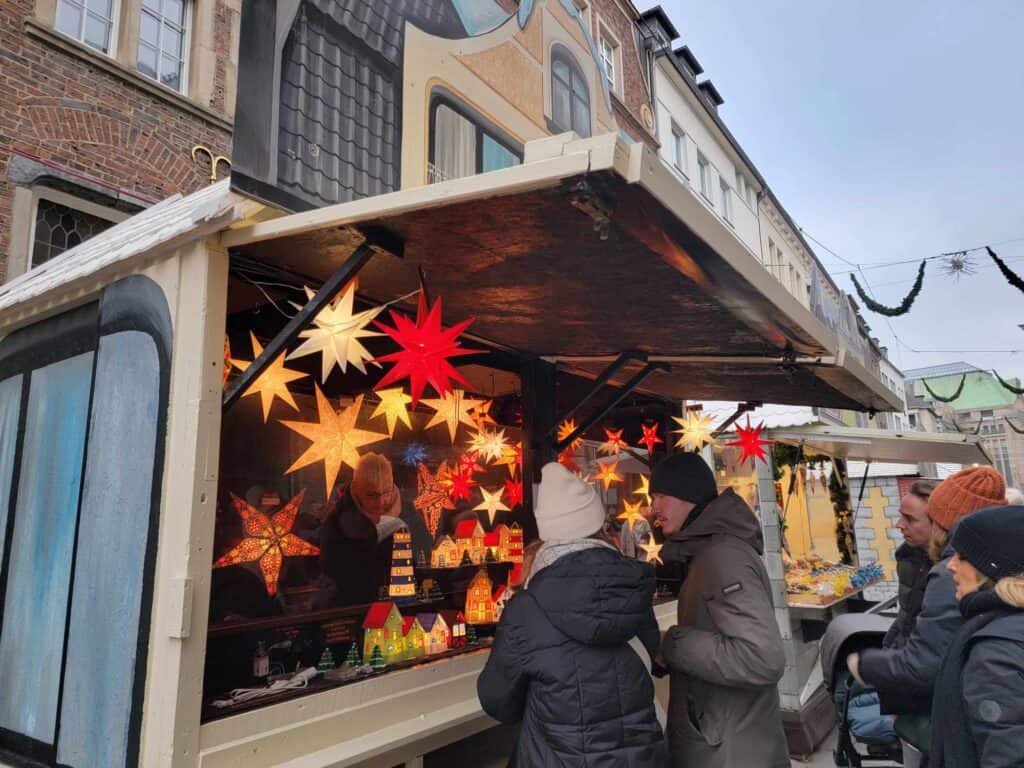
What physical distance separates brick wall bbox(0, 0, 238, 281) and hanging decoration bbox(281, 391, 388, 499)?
4.12 metres

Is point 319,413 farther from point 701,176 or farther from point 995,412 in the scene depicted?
point 995,412

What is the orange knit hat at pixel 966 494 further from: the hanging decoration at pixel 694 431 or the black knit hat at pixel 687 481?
the hanging decoration at pixel 694 431

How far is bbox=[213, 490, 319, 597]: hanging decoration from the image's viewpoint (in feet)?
14.7

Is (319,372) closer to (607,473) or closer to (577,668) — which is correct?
(577,668)

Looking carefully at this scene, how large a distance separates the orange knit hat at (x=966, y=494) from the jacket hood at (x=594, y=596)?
1675 millimetres

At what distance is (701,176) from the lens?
18750 millimetres

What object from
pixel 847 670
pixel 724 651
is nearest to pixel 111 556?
pixel 724 651

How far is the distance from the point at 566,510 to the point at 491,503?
357 centimetres

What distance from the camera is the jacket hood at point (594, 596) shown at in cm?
225

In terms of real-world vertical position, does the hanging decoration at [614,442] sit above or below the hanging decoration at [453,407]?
below

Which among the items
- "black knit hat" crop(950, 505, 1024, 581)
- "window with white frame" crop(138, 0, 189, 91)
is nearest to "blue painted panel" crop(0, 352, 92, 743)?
"black knit hat" crop(950, 505, 1024, 581)

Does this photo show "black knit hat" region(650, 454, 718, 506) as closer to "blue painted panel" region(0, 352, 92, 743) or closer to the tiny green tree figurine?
the tiny green tree figurine

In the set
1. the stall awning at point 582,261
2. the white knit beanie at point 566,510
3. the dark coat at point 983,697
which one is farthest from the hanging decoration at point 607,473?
the dark coat at point 983,697

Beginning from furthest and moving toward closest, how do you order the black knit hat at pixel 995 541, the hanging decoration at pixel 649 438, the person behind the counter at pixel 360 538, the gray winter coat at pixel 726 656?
the hanging decoration at pixel 649 438 → the person behind the counter at pixel 360 538 → the gray winter coat at pixel 726 656 → the black knit hat at pixel 995 541
